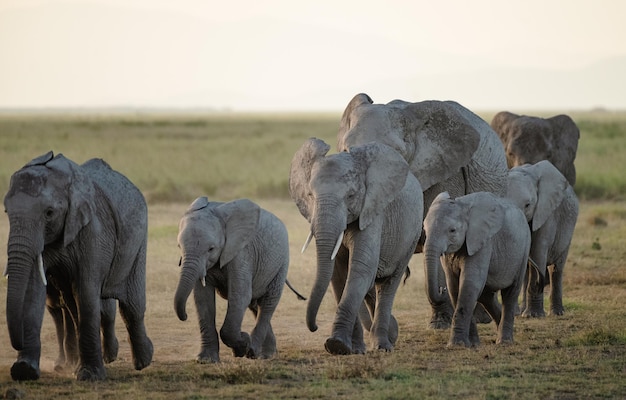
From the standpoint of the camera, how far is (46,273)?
321 inches

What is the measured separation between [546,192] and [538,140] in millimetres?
4376

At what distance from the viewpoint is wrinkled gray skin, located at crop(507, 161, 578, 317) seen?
11.7 m

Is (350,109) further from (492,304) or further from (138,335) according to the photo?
(138,335)

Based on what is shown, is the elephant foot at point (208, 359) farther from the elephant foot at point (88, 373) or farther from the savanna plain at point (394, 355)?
the elephant foot at point (88, 373)

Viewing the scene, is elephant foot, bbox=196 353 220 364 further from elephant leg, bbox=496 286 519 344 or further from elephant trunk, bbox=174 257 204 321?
elephant leg, bbox=496 286 519 344

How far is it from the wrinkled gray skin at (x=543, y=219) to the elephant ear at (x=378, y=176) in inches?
98.0

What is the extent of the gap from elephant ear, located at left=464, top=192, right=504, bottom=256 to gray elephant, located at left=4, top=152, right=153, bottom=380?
107 inches

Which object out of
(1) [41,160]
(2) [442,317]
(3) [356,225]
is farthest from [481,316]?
(1) [41,160]

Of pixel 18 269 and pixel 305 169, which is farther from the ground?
pixel 305 169

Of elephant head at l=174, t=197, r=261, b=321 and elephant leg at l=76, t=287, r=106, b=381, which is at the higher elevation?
elephant head at l=174, t=197, r=261, b=321

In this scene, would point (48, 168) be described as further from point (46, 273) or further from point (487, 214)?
point (487, 214)

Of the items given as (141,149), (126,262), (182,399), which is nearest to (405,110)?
(126,262)

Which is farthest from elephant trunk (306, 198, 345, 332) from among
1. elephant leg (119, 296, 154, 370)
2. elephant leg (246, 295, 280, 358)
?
elephant leg (119, 296, 154, 370)

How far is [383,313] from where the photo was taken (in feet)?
31.9
